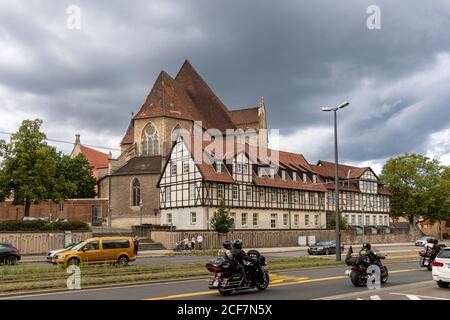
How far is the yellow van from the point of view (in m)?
25.1

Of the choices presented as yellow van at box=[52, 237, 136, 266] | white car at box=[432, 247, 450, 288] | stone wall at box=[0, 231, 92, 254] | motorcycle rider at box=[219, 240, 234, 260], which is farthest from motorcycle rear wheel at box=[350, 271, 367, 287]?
stone wall at box=[0, 231, 92, 254]

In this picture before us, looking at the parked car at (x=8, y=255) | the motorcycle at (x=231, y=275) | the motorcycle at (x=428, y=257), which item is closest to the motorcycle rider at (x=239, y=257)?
the motorcycle at (x=231, y=275)

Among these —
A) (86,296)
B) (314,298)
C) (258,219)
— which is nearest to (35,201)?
(258,219)

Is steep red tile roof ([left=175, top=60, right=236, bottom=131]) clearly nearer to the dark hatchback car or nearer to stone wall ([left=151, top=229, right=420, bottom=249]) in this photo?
stone wall ([left=151, top=229, right=420, bottom=249])

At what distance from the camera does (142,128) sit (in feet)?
230

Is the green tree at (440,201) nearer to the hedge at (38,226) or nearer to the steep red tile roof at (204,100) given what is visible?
the steep red tile roof at (204,100)

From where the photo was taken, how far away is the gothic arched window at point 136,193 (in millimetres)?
64625

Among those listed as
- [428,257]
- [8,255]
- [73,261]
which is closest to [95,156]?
[8,255]

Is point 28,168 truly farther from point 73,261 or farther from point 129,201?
point 73,261

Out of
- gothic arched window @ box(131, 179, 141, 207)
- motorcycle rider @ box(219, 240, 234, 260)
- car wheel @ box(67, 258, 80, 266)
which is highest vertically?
gothic arched window @ box(131, 179, 141, 207)

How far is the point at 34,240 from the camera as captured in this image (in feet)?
129

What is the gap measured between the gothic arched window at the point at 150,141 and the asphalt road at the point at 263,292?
51.5 m

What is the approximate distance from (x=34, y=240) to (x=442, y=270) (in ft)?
107

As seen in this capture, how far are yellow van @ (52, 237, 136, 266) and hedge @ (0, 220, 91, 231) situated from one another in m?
16.4
